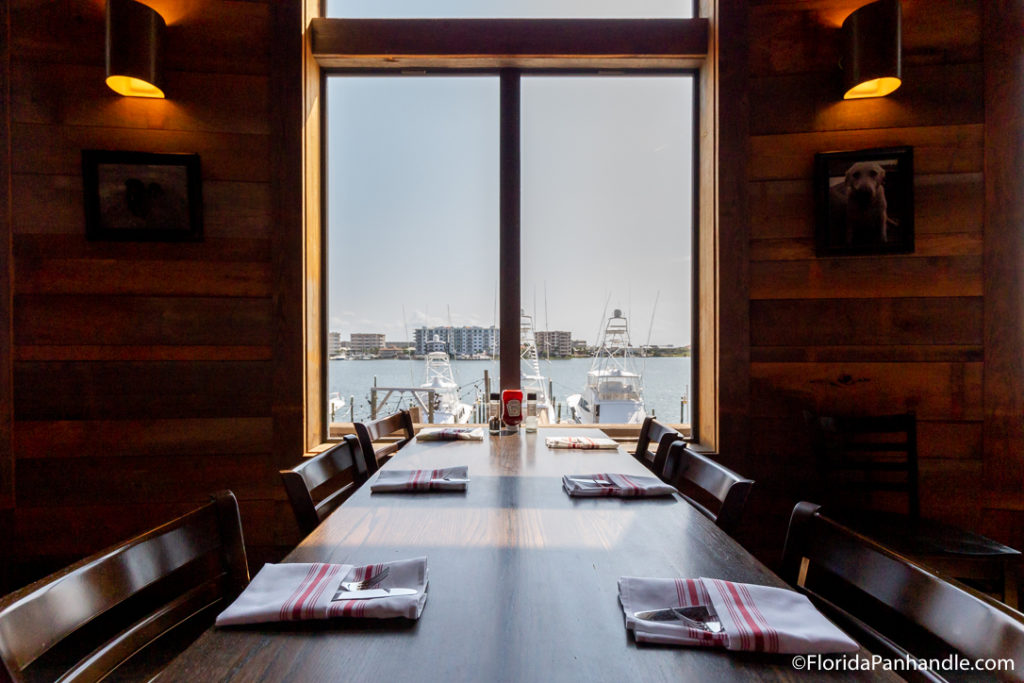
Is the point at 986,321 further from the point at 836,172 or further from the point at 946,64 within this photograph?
the point at 946,64

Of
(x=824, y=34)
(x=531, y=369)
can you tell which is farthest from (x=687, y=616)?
(x=824, y=34)

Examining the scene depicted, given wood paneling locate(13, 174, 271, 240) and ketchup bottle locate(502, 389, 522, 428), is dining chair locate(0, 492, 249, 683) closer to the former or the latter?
ketchup bottle locate(502, 389, 522, 428)

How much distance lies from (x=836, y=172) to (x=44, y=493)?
379 centimetres

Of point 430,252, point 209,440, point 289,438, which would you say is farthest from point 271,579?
point 430,252

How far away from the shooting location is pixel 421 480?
4.03 ft

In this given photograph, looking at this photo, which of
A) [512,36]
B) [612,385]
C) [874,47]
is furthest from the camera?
[612,385]

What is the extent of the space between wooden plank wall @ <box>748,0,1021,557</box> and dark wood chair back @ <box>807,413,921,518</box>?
0.14 m

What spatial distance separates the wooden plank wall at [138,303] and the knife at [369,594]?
175 cm

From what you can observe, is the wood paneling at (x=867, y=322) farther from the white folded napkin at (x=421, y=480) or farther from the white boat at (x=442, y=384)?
the white folded napkin at (x=421, y=480)

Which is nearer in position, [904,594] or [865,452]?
[904,594]

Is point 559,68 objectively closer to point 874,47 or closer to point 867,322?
point 874,47

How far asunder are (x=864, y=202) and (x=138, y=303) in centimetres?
326

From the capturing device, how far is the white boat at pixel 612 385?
8.30 feet

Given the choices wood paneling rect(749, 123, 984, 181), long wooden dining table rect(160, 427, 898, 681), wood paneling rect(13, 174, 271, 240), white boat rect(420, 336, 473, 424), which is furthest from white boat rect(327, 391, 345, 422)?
wood paneling rect(749, 123, 984, 181)
